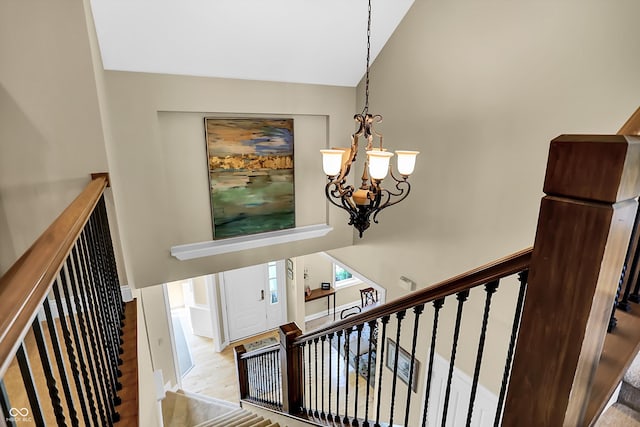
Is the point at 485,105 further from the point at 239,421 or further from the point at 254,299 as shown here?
the point at 254,299

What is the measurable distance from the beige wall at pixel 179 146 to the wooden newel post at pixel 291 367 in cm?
155

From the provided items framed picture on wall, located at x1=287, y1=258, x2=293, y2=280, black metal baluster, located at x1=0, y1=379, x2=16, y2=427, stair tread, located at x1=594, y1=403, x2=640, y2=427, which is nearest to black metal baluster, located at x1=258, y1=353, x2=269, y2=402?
framed picture on wall, located at x1=287, y1=258, x2=293, y2=280

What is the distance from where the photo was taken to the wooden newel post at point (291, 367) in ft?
8.09

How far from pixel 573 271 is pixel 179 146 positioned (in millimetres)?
3655

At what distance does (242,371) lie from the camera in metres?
4.40

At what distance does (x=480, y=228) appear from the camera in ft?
9.77

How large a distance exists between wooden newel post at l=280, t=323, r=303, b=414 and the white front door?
13.4ft

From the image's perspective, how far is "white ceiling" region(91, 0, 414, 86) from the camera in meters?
2.84

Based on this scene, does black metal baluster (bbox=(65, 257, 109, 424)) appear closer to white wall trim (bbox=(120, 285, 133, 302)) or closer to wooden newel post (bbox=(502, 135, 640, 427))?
wooden newel post (bbox=(502, 135, 640, 427))

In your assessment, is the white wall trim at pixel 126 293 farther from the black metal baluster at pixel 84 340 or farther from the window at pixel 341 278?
the window at pixel 341 278

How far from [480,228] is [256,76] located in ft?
9.34

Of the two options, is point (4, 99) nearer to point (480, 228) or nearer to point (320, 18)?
point (320, 18)

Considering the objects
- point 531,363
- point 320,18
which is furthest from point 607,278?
point 320,18

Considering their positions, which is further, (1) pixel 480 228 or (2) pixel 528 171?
(1) pixel 480 228
